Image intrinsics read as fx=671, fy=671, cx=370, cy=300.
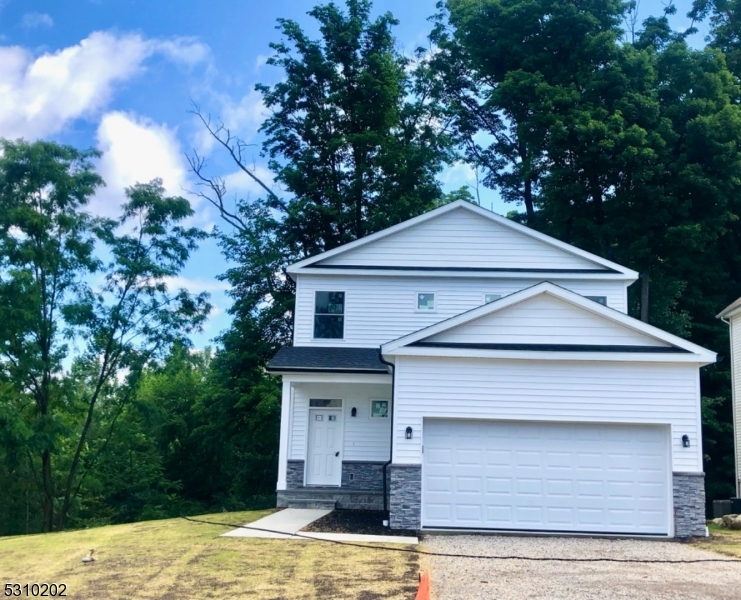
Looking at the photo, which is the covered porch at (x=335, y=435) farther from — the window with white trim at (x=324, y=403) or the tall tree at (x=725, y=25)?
the tall tree at (x=725, y=25)

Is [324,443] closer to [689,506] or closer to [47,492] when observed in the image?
[689,506]

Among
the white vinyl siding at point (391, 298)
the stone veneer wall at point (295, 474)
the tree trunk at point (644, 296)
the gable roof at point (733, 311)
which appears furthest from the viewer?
the tree trunk at point (644, 296)

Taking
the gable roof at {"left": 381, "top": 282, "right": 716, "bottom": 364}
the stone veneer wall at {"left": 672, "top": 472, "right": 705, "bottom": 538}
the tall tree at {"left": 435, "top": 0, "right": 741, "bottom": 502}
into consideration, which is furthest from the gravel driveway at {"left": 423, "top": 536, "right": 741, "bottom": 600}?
the tall tree at {"left": 435, "top": 0, "right": 741, "bottom": 502}

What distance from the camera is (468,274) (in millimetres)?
18203

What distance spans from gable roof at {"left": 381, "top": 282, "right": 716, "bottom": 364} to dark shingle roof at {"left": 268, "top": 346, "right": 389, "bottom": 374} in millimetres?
3435

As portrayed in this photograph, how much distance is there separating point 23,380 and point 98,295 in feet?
12.8

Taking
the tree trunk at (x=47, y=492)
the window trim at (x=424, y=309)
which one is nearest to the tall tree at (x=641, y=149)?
the window trim at (x=424, y=309)

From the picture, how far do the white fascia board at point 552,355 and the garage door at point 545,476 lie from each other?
1305 mm

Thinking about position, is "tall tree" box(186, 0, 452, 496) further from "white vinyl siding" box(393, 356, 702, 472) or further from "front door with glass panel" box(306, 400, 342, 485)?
"white vinyl siding" box(393, 356, 702, 472)

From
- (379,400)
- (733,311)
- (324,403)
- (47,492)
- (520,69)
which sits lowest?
(47,492)

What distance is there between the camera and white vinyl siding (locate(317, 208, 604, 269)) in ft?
60.4

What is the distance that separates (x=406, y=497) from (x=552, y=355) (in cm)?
386

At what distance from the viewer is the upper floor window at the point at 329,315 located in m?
18.5

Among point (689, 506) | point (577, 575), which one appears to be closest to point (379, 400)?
point (689, 506)
